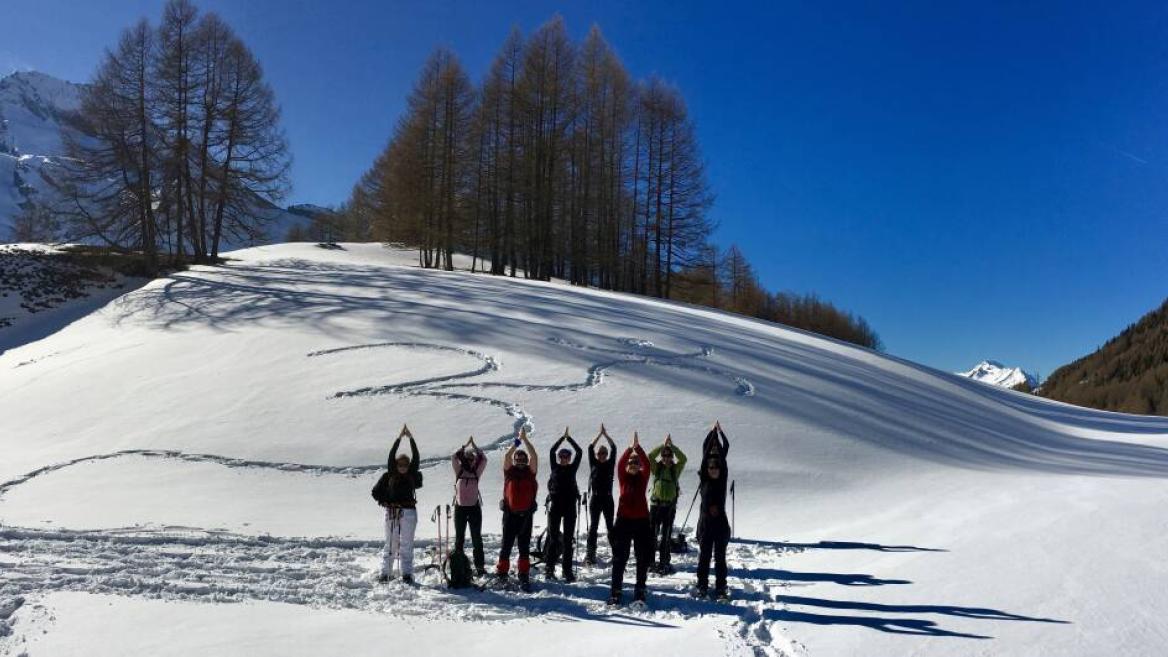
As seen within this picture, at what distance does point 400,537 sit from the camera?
7.57 m

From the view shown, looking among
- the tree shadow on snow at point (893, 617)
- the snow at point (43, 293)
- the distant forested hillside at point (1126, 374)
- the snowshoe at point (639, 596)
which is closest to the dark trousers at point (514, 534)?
the snowshoe at point (639, 596)

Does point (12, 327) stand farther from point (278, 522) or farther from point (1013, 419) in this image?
point (1013, 419)

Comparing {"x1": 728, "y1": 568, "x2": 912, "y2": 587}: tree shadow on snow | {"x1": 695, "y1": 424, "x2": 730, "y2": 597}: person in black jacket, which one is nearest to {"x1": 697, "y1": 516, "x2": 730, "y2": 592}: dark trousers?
{"x1": 695, "y1": 424, "x2": 730, "y2": 597}: person in black jacket

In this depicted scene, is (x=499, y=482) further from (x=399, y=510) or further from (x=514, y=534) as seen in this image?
(x=399, y=510)

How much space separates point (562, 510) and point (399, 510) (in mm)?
1880

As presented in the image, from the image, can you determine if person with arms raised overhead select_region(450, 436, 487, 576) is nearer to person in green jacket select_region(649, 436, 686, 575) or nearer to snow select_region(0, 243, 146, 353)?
person in green jacket select_region(649, 436, 686, 575)

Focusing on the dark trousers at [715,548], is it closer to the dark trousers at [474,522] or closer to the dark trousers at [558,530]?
the dark trousers at [558,530]

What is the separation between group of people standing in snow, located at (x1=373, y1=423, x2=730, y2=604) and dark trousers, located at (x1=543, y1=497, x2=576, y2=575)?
1 centimetres

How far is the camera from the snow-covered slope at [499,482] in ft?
19.6

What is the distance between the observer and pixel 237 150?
3020 cm

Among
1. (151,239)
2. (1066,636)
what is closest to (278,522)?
(1066,636)

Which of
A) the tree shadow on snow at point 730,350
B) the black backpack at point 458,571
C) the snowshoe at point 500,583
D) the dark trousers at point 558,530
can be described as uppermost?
the tree shadow on snow at point 730,350

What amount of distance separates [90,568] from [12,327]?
1975cm

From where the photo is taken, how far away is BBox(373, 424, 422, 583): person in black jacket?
7.48m
